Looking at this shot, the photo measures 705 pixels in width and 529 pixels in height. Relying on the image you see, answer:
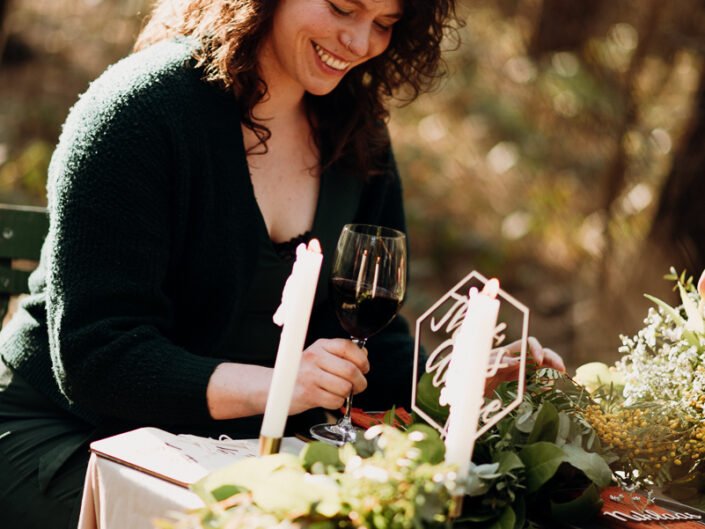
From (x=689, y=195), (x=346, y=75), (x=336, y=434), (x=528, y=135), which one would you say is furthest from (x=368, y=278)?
(x=528, y=135)

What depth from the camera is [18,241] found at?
5.80 ft

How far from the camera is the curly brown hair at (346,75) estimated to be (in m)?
1.51

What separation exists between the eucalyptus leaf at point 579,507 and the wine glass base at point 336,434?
0.31m

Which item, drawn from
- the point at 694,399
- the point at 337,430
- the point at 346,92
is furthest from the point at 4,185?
the point at 694,399

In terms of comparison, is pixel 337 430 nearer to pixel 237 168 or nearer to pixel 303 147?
pixel 237 168

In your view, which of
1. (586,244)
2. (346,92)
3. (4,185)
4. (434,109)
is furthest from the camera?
(434,109)

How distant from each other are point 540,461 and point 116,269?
772 millimetres

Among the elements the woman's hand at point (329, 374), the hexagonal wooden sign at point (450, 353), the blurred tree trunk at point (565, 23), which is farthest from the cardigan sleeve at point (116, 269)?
the blurred tree trunk at point (565, 23)

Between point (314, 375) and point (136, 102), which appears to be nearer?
point (314, 375)

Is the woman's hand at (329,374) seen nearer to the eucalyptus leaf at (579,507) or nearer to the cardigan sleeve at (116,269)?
the cardigan sleeve at (116,269)

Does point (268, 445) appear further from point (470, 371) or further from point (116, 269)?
point (116, 269)

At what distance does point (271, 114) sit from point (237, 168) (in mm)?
Result: 254

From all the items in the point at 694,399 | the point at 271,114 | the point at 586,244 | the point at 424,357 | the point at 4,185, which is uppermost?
the point at 586,244

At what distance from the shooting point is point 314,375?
109 cm
